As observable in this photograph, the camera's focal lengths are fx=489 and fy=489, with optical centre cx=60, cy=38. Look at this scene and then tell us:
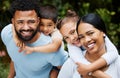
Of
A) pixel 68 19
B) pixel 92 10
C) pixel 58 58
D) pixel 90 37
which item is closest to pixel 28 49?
pixel 58 58

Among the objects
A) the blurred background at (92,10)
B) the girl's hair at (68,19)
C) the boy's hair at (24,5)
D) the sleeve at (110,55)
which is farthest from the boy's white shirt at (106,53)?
the blurred background at (92,10)

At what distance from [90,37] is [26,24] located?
600mm

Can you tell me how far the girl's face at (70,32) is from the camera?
13.6ft

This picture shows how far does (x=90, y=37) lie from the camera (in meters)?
3.85

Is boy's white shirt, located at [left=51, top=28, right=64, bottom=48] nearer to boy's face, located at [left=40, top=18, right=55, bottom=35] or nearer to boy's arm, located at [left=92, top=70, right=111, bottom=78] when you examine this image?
boy's face, located at [left=40, top=18, right=55, bottom=35]

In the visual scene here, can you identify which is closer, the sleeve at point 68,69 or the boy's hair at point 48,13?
the sleeve at point 68,69

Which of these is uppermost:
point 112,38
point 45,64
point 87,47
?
point 87,47

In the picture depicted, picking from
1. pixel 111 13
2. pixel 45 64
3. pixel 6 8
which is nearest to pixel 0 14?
pixel 6 8

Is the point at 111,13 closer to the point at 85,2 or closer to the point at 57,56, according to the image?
the point at 85,2

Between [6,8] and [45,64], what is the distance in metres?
3.58

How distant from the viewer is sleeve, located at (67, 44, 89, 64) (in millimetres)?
3982

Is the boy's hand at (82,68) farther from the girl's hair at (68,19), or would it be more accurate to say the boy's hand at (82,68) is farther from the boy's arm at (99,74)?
the girl's hair at (68,19)

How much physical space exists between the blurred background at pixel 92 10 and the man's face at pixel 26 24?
3.22 metres

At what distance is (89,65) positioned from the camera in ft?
12.8
